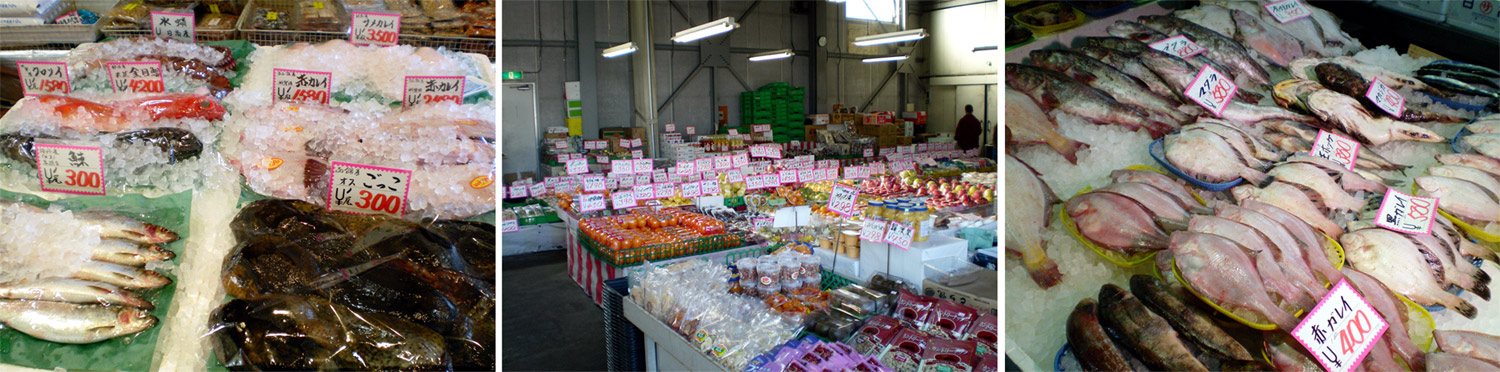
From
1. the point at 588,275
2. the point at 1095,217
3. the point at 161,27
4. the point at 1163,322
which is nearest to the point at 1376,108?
the point at 1095,217

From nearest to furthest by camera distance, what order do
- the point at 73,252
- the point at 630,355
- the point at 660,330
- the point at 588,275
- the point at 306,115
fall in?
the point at 73,252
the point at 306,115
the point at 660,330
the point at 630,355
the point at 588,275

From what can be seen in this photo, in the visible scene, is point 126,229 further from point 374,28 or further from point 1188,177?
point 1188,177

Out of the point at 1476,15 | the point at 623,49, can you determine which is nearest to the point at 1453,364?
the point at 1476,15

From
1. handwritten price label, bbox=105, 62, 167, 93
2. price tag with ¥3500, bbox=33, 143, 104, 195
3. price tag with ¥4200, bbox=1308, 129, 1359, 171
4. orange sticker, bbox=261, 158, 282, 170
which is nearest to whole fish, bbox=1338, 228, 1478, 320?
price tag with ¥4200, bbox=1308, 129, 1359, 171

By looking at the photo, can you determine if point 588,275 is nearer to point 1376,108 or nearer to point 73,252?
point 73,252

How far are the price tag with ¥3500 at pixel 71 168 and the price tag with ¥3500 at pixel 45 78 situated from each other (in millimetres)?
433

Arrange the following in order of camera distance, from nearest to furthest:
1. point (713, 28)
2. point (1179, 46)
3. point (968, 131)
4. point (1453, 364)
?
point (1453, 364), point (1179, 46), point (713, 28), point (968, 131)

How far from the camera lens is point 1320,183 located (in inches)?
77.2

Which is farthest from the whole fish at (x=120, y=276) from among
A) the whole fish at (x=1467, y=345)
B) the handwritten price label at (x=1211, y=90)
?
the whole fish at (x=1467, y=345)

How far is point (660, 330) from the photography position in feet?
9.57

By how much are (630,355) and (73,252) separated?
216cm

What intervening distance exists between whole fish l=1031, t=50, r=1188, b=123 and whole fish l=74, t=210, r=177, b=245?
2.28m

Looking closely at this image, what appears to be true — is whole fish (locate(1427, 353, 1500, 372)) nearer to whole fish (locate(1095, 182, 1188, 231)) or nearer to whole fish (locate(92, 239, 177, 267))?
whole fish (locate(1095, 182, 1188, 231))

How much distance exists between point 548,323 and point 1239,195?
4.23 metres
